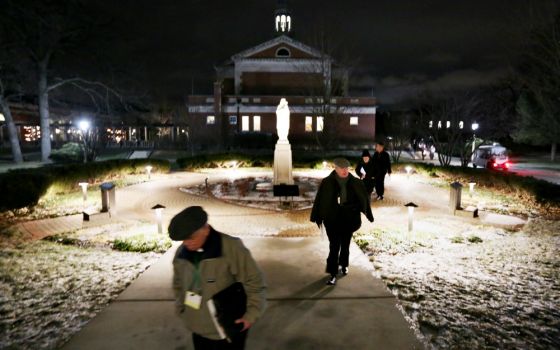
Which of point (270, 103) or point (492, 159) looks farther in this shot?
point (270, 103)

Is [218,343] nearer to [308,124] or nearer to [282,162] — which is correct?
[282,162]

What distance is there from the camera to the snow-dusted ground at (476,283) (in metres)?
4.48

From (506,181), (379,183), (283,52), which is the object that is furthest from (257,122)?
(379,183)

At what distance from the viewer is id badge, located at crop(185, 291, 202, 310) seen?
8.75 ft

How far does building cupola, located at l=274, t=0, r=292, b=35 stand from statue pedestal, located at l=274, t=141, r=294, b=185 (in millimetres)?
42752

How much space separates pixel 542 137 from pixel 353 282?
3697cm

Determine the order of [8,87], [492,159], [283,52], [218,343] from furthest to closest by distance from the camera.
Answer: [283,52], [8,87], [492,159], [218,343]

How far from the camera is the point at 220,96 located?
4262 centimetres

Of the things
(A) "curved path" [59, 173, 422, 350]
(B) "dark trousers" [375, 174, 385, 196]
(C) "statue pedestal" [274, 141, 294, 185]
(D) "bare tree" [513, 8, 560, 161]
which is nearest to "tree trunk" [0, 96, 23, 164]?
(C) "statue pedestal" [274, 141, 294, 185]

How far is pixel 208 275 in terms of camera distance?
8.64 feet

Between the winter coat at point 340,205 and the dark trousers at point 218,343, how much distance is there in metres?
3.00

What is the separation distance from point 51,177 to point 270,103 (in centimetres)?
3149

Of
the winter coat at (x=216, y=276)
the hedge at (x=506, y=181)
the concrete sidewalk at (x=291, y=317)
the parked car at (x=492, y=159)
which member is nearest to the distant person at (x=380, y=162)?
the hedge at (x=506, y=181)

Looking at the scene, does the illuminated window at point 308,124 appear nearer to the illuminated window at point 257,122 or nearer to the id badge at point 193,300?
the illuminated window at point 257,122
